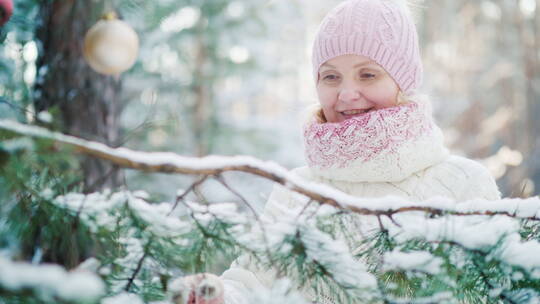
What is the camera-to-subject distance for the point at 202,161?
826 mm

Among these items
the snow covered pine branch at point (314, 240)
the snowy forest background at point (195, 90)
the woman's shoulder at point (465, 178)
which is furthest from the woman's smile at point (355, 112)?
the snow covered pine branch at point (314, 240)

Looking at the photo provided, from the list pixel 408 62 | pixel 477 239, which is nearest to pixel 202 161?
pixel 477 239

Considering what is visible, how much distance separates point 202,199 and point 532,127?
36.6 feet

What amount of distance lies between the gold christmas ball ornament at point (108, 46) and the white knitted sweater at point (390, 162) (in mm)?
1104

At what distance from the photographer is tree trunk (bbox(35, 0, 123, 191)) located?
2625 mm

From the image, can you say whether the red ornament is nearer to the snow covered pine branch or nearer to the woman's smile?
the snow covered pine branch

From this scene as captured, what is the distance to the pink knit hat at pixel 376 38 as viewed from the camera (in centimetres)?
176

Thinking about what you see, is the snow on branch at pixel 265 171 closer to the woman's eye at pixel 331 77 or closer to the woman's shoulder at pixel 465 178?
the woman's shoulder at pixel 465 178

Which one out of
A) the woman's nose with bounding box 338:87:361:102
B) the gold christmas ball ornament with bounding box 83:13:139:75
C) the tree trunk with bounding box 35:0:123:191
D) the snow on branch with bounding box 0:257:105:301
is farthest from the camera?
the tree trunk with bounding box 35:0:123:191

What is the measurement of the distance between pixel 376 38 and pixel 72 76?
1838 millimetres

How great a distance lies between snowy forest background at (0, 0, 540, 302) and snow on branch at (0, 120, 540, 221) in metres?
0.04

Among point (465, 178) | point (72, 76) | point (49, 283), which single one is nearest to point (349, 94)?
point (465, 178)

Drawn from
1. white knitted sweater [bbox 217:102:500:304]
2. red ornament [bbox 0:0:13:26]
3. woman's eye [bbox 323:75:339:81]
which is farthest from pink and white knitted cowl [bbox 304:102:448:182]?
red ornament [bbox 0:0:13:26]

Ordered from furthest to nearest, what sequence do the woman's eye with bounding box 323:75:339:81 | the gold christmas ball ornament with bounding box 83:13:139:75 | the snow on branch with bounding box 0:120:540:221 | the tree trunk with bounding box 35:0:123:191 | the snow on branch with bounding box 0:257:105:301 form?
the tree trunk with bounding box 35:0:123:191, the gold christmas ball ornament with bounding box 83:13:139:75, the woman's eye with bounding box 323:75:339:81, the snow on branch with bounding box 0:120:540:221, the snow on branch with bounding box 0:257:105:301
